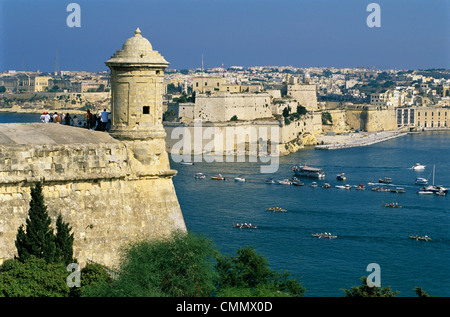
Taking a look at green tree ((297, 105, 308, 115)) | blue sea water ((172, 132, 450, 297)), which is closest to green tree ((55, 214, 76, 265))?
blue sea water ((172, 132, 450, 297))

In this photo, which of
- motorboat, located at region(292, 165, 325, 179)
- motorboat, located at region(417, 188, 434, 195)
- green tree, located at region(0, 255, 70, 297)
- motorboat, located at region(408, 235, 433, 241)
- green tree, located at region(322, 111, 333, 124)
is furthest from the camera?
green tree, located at region(322, 111, 333, 124)

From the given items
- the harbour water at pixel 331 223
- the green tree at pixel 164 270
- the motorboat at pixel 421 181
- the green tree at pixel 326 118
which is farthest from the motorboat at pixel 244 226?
the green tree at pixel 326 118

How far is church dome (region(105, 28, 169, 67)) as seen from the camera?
4.82 m

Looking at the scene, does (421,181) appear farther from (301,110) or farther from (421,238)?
(301,110)

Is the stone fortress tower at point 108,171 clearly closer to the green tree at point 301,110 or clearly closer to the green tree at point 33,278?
the green tree at point 33,278

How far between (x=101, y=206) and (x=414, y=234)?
40.6 ft

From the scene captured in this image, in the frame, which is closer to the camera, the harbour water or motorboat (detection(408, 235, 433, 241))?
the harbour water

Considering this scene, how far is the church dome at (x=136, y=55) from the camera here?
4.82 m

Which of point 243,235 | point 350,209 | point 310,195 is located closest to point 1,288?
point 243,235

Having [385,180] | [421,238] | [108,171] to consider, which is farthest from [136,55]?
[385,180]

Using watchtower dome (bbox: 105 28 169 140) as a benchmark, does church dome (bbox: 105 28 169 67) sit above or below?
above

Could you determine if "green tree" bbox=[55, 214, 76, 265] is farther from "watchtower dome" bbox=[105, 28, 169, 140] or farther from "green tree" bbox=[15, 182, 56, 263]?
"watchtower dome" bbox=[105, 28, 169, 140]

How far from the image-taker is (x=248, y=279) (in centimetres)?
577
